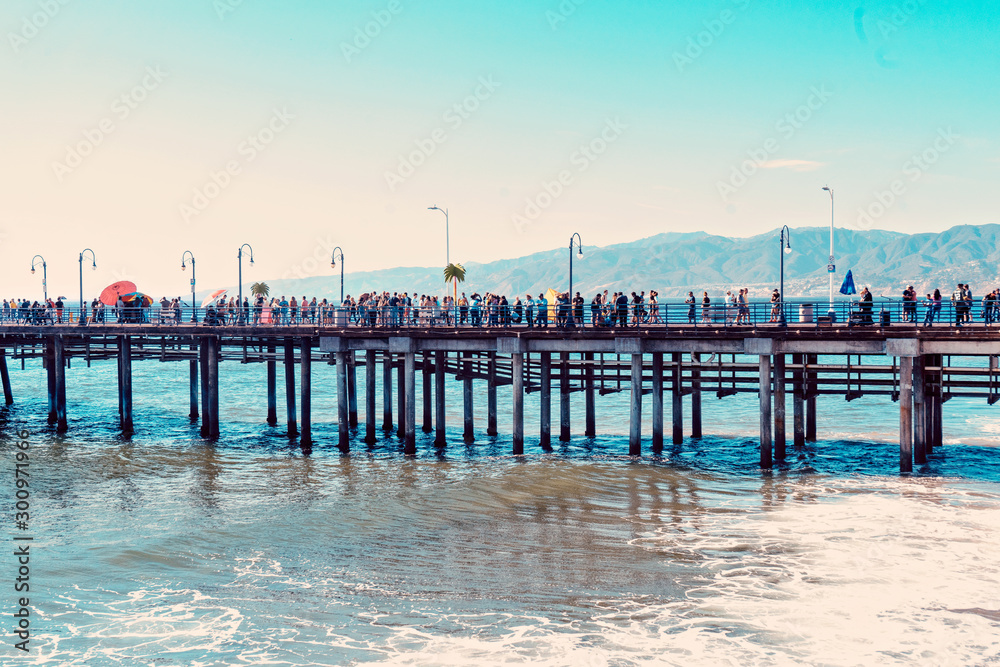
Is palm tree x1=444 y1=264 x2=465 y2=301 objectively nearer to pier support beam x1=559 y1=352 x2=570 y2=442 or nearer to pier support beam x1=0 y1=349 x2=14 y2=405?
pier support beam x1=559 y1=352 x2=570 y2=442

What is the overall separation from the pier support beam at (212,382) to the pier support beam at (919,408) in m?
25.7

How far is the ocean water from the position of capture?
14.6 m

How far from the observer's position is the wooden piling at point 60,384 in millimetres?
38625

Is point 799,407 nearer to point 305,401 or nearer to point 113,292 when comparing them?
point 305,401

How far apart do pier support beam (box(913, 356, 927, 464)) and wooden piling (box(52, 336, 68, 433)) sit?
34.9 metres

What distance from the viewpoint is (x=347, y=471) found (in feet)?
96.4

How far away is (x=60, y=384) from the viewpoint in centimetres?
3894

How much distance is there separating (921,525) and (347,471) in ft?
58.2

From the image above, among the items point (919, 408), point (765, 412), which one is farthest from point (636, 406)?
point (919, 408)

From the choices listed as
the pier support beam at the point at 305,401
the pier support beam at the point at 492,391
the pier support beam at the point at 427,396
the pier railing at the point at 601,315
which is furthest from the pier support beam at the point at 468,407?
the pier support beam at the point at 305,401

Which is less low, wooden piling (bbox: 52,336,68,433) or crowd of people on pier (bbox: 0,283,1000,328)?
crowd of people on pier (bbox: 0,283,1000,328)

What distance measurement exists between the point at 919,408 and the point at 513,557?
16.2m

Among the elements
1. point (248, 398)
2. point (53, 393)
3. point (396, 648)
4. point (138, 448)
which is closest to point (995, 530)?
point (396, 648)

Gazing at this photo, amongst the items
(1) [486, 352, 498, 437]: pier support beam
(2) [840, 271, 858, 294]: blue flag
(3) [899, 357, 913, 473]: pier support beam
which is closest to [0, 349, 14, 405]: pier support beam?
(1) [486, 352, 498, 437]: pier support beam
